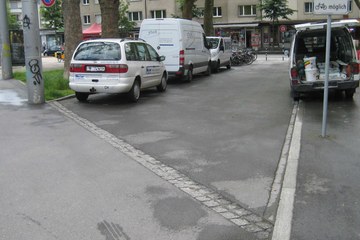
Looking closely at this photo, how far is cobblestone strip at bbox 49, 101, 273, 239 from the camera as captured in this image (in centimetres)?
450

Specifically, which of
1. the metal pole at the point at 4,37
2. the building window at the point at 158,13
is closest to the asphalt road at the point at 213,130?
the metal pole at the point at 4,37

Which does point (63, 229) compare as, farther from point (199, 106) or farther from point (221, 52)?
point (221, 52)

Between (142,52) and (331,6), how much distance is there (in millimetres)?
6992

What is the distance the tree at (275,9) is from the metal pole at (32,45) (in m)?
40.0

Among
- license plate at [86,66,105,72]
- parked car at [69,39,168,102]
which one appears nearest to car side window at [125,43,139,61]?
parked car at [69,39,168,102]

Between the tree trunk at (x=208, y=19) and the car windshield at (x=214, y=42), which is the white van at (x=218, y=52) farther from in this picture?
the tree trunk at (x=208, y=19)

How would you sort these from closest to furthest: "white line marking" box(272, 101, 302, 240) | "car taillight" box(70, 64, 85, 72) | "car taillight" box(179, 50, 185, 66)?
"white line marking" box(272, 101, 302, 240), "car taillight" box(70, 64, 85, 72), "car taillight" box(179, 50, 185, 66)

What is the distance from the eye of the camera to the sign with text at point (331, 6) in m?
7.88

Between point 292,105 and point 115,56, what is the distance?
4.81 meters

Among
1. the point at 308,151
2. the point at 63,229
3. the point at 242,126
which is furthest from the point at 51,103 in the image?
the point at 63,229

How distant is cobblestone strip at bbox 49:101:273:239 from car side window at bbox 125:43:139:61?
4.73m

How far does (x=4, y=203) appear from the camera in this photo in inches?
203

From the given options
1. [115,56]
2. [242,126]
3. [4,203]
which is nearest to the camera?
[4,203]

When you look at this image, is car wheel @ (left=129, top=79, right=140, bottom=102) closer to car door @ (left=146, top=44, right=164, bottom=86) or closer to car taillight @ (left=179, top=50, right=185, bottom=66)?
car door @ (left=146, top=44, right=164, bottom=86)
